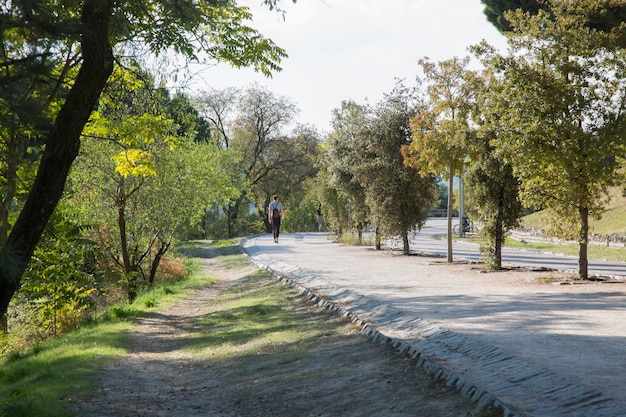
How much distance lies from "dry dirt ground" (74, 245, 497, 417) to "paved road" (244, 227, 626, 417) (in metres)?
0.51

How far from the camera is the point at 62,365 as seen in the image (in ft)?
34.0

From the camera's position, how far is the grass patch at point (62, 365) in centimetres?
776

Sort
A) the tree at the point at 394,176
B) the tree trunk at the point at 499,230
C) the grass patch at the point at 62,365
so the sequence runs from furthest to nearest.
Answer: the tree at the point at 394,176 < the tree trunk at the point at 499,230 < the grass patch at the point at 62,365

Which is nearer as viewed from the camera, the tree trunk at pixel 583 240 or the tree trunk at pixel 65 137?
the tree trunk at pixel 65 137

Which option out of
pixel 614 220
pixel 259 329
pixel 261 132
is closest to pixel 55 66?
pixel 259 329

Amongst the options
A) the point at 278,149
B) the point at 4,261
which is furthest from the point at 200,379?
the point at 278,149

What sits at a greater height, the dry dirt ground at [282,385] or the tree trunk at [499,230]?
the tree trunk at [499,230]

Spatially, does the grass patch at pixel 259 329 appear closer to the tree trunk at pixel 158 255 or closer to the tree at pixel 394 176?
the tree trunk at pixel 158 255

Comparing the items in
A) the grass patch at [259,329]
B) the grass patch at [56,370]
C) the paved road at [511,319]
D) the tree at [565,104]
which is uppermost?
the tree at [565,104]

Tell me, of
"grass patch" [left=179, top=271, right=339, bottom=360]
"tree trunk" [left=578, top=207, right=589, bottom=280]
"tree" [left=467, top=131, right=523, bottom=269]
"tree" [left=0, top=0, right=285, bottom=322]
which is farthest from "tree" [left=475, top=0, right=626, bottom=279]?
"tree" [left=0, top=0, right=285, bottom=322]

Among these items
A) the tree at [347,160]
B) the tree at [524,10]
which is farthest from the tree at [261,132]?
the tree at [524,10]

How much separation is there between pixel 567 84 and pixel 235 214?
1817 inches

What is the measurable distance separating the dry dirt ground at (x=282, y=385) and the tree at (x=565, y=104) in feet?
22.4

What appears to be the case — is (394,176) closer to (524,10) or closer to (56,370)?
(524,10)
